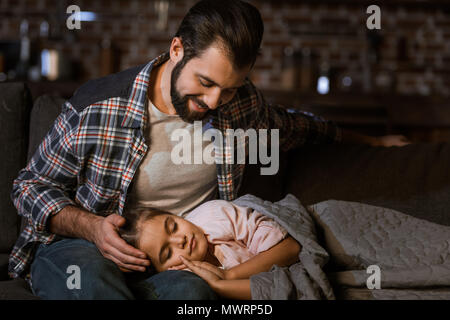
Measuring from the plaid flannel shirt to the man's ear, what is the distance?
0.29ft

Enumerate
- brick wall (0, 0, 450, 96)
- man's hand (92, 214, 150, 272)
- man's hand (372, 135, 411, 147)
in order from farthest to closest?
brick wall (0, 0, 450, 96)
man's hand (372, 135, 411, 147)
man's hand (92, 214, 150, 272)

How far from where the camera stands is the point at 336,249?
1.18 metres

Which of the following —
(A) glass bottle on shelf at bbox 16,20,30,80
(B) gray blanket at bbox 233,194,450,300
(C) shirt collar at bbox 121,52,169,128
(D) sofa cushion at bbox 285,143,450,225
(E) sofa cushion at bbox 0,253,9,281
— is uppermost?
(A) glass bottle on shelf at bbox 16,20,30,80

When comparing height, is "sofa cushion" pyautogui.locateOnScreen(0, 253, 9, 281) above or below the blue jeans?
below

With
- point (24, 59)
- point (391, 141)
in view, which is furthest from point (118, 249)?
point (24, 59)

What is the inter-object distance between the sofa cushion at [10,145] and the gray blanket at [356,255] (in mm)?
728

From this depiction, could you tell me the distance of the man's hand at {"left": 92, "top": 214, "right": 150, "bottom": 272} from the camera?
101 centimetres

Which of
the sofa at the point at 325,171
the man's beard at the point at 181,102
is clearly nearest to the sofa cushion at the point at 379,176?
the sofa at the point at 325,171

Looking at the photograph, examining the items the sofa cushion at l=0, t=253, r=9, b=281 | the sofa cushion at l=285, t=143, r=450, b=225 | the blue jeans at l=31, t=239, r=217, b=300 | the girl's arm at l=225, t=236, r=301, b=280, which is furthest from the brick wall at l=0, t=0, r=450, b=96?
the blue jeans at l=31, t=239, r=217, b=300

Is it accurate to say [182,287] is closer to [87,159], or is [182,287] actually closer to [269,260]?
[269,260]

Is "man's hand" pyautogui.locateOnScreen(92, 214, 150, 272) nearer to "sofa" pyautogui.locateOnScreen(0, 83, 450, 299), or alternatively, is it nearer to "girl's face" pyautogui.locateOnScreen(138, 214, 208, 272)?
"girl's face" pyautogui.locateOnScreen(138, 214, 208, 272)

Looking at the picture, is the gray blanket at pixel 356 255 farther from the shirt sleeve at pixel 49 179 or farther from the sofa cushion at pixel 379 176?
the shirt sleeve at pixel 49 179

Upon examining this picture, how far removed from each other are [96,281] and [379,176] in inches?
37.7

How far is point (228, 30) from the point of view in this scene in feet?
3.63
